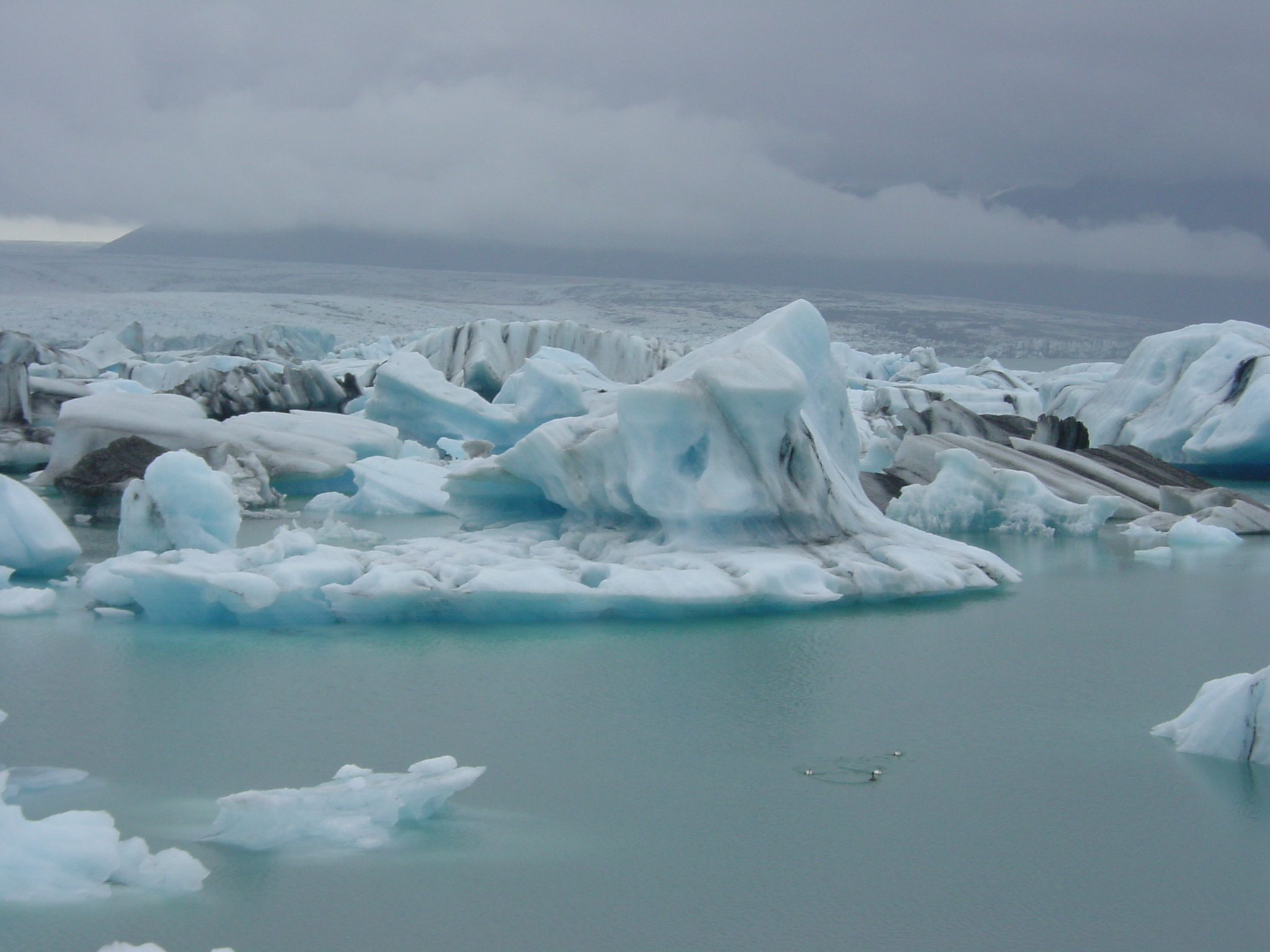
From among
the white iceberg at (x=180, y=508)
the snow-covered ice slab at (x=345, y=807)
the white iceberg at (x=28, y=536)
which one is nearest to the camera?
the snow-covered ice slab at (x=345, y=807)

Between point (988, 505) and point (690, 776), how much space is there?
630cm

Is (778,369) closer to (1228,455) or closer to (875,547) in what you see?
(875,547)

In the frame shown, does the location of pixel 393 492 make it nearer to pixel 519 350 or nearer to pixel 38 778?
pixel 38 778

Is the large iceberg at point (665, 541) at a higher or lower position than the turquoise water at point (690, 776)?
higher

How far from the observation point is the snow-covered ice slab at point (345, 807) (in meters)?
3.27

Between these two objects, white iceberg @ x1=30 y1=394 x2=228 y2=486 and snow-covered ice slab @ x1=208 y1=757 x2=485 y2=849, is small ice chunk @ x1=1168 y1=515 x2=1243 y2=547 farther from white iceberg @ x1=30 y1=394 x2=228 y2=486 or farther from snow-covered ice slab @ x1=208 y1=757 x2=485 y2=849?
white iceberg @ x1=30 y1=394 x2=228 y2=486

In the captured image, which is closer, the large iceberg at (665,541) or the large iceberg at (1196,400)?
the large iceberg at (665,541)

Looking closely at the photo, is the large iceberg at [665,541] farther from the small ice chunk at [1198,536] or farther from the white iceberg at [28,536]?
the small ice chunk at [1198,536]

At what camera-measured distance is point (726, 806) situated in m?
3.65

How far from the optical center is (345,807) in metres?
3.43

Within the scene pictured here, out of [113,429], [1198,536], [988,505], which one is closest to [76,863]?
[988,505]

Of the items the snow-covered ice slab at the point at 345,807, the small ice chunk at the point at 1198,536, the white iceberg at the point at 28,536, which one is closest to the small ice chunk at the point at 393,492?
the white iceberg at the point at 28,536

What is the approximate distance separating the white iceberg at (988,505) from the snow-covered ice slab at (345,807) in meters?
6.39

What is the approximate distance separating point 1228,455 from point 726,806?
10.9 metres
